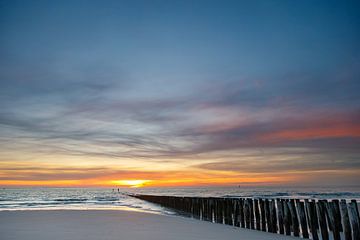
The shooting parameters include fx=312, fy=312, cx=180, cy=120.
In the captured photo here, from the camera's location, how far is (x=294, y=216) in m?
10.0

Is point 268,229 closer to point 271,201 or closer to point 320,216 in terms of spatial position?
point 271,201

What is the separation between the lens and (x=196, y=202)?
1953 cm

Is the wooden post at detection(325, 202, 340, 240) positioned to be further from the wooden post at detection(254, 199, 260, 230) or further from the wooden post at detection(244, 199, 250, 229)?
the wooden post at detection(244, 199, 250, 229)

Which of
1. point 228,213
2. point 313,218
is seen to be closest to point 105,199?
point 228,213

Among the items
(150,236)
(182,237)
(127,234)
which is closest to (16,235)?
(127,234)

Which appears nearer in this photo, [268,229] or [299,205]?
[299,205]

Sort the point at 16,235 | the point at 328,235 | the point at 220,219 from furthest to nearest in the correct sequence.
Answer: the point at 220,219 < the point at 328,235 < the point at 16,235

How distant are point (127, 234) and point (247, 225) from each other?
6273 mm

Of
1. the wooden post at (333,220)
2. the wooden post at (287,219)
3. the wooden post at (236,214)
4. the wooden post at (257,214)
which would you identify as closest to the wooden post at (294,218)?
the wooden post at (287,219)

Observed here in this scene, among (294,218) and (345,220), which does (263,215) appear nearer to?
(294,218)

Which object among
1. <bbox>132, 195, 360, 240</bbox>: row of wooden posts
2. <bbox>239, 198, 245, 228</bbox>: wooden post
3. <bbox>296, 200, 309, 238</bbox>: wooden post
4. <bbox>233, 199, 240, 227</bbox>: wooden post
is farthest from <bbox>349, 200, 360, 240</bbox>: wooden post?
<bbox>233, 199, 240, 227</bbox>: wooden post

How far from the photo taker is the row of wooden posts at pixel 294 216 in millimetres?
8102

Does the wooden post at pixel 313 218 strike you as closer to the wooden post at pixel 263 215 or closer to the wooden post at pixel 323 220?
the wooden post at pixel 323 220

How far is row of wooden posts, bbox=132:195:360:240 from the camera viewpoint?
26.6 feet
